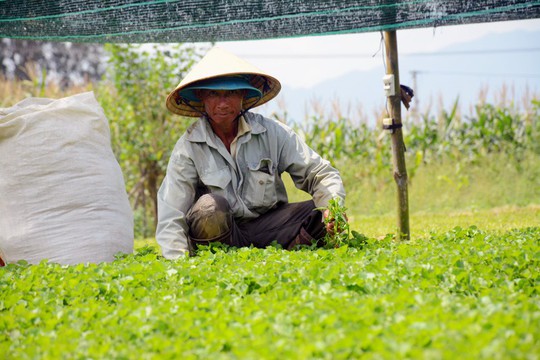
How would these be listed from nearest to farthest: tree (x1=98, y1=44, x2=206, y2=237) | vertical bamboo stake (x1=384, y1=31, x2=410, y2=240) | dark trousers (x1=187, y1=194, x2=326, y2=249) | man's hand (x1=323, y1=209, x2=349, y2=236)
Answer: man's hand (x1=323, y1=209, x2=349, y2=236)
dark trousers (x1=187, y1=194, x2=326, y2=249)
vertical bamboo stake (x1=384, y1=31, x2=410, y2=240)
tree (x1=98, y1=44, x2=206, y2=237)

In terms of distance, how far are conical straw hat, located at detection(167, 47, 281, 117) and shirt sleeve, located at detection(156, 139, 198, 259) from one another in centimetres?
46

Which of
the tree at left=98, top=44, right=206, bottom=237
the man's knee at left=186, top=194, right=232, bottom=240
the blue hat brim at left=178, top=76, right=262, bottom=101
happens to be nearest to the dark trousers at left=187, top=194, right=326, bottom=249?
the man's knee at left=186, top=194, right=232, bottom=240

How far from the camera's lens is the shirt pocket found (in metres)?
5.49

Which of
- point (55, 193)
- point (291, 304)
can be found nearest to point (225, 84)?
point (55, 193)

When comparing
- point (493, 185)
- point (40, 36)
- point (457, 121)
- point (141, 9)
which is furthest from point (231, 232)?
point (457, 121)

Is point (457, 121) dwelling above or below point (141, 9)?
below

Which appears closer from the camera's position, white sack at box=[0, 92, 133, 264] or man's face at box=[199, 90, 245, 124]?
white sack at box=[0, 92, 133, 264]

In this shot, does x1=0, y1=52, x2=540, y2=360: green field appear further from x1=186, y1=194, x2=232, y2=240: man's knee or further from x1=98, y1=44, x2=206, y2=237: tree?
x1=98, y1=44, x2=206, y2=237: tree

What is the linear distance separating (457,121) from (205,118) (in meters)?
8.84

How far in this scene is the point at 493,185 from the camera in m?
11.6

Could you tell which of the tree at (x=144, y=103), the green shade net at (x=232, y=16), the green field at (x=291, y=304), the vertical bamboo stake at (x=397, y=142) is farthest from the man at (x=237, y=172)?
the tree at (x=144, y=103)

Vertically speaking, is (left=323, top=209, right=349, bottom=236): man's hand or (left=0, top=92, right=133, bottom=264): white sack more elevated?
(left=0, top=92, right=133, bottom=264): white sack

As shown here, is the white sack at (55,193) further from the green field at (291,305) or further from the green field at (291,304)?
the green field at (291,305)

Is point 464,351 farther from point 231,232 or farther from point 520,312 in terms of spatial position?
point 231,232
